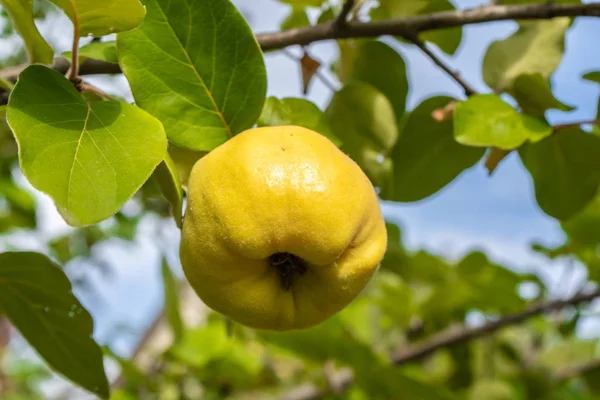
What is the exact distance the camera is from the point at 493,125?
88 centimetres

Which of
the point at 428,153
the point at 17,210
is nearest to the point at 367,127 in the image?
the point at 428,153

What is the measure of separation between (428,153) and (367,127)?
133 mm

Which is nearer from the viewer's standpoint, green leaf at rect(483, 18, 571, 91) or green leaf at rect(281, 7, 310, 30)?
green leaf at rect(483, 18, 571, 91)

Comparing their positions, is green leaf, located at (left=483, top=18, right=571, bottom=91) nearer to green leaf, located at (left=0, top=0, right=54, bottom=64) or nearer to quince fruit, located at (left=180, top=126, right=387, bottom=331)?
quince fruit, located at (left=180, top=126, right=387, bottom=331)

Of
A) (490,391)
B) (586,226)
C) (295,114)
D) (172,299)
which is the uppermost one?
(295,114)

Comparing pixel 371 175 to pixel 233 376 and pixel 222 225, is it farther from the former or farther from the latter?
pixel 233 376

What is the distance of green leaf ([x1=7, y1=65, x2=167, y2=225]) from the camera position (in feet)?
1.89

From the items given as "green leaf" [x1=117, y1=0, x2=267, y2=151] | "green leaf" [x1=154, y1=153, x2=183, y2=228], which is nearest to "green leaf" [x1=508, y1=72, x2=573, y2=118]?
"green leaf" [x1=117, y1=0, x2=267, y2=151]

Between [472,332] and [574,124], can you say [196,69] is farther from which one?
[472,332]

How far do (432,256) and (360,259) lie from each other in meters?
1.59

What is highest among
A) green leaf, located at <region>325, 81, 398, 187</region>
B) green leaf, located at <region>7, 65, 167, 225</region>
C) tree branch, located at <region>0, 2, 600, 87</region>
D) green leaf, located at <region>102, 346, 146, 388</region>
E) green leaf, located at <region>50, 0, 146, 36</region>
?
green leaf, located at <region>50, 0, 146, 36</region>

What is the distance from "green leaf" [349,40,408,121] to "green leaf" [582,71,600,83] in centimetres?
28

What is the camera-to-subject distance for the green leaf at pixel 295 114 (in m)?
0.83

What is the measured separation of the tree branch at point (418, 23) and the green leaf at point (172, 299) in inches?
24.3
